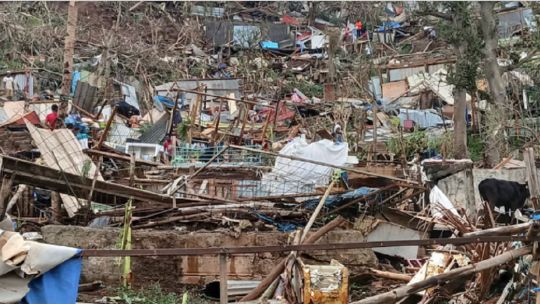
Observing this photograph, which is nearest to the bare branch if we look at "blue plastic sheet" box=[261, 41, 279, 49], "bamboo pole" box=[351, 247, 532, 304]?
"bamboo pole" box=[351, 247, 532, 304]

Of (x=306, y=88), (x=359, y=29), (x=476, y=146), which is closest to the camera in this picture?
(x=476, y=146)

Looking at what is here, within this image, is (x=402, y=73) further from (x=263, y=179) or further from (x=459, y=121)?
(x=263, y=179)

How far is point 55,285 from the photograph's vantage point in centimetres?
439

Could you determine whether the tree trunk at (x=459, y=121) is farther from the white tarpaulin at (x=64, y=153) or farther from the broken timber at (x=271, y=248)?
the broken timber at (x=271, y=248)

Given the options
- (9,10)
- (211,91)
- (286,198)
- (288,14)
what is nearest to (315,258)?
(286,198)

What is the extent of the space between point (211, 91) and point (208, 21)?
937 centimetres

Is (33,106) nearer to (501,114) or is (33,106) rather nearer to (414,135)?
(414,135)

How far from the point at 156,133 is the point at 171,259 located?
8191 mm

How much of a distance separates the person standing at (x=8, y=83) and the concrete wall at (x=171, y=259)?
1241 centimetres

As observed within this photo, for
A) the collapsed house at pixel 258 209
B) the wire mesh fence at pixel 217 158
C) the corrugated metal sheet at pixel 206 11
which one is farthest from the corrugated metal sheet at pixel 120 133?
the corrugated metal sheet at pixel 206 11

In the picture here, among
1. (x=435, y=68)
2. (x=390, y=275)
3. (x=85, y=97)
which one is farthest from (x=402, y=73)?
(x=390, y=275)

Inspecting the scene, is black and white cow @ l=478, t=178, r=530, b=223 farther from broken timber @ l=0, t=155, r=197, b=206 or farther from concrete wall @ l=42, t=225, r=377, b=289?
broken timber @ l=0, t=155, r=197, b=206

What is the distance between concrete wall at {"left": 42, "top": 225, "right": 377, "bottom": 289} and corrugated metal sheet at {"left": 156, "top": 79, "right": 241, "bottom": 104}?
1521 cm

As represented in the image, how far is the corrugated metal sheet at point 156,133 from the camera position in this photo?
639 inches
